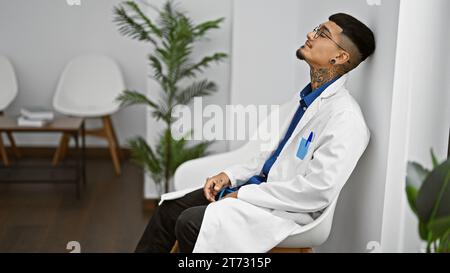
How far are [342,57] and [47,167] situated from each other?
→ 97.0 inches

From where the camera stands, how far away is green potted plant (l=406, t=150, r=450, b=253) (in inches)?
56.3

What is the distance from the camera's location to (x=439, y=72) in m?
1.88

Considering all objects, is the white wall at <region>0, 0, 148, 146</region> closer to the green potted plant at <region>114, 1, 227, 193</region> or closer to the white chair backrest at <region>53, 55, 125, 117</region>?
the white chair backrest at <region>53, 55, 125, 117</region>

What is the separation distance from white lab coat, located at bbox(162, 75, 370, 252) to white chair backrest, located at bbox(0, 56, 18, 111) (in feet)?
5.07

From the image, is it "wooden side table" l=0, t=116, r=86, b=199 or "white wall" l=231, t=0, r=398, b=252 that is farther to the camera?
"wooden side table" l=0, t=116, r=86, b=199

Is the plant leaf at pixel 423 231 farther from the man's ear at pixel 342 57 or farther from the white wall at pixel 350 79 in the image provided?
the man's ear at pixel 342 57

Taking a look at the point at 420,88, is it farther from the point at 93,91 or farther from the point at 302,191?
the point at 93,91

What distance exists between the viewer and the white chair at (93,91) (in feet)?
13.7

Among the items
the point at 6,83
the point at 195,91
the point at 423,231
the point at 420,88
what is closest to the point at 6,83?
the point at 6,83

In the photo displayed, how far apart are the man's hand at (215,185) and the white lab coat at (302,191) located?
257mm

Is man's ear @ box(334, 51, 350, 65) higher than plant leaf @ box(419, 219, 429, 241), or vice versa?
man's ear @ box(334, 51, 350, 65)

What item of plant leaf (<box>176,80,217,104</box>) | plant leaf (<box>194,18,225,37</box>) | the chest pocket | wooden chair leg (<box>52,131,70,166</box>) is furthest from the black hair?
wooden chair leg (<box>52,131,70,166</box>)
